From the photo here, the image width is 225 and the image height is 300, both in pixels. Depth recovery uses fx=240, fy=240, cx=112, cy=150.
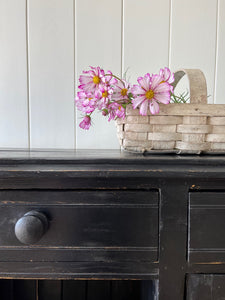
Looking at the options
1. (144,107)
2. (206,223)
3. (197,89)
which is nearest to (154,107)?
(144,107)

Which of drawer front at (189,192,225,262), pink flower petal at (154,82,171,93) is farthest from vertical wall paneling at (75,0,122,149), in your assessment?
drawer front at (189,192,225,262)

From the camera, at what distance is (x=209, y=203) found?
1.51ft

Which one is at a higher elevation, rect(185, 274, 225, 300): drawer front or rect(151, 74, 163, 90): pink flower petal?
rect(151, 74, 163, 90): pink flower petal

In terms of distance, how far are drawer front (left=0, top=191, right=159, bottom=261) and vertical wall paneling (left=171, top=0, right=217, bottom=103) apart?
0.65m

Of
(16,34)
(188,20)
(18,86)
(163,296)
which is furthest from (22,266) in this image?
(188,20)

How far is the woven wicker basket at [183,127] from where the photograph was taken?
1.82 ft

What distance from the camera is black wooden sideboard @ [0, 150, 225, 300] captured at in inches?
18.1

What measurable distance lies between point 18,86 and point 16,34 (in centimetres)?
19

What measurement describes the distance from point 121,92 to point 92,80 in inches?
3.0

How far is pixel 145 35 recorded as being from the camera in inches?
35.4

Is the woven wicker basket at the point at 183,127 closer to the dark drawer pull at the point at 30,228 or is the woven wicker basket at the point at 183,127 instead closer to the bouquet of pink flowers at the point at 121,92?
the bouquet of pink flowers at the point at 121,92

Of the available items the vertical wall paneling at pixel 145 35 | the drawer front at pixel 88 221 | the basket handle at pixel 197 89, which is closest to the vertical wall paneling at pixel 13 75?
the vertical wall paneling at pixel 145 35

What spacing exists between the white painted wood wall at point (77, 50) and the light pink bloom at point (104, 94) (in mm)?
346

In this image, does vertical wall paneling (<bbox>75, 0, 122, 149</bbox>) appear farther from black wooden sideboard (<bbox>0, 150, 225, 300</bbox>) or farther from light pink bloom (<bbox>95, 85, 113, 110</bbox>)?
black wooden sideboard (<bbox>0, 150, 225, 300</bbox>)
